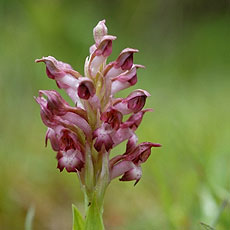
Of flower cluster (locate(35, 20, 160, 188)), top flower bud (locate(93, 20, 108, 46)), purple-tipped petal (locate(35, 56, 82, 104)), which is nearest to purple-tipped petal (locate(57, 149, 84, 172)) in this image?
flower cluster (locate(35, 20, 160, 188))

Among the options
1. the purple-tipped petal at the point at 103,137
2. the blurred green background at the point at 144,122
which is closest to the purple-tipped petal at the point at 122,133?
the purple-tipped petal at the point at 103,137

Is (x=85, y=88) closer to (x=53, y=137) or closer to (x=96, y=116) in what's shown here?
(x=96, y=116)

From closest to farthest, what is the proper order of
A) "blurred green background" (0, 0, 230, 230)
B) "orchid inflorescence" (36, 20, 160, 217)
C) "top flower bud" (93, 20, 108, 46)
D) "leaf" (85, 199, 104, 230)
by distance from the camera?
A: "leaf" (85, 199, 104, 230) < "orchid inflorescence" (36, 20, 160, 217) < "top flower bud" (93, 20, 108, 46) < "blurred green background" (0, 0, 230, 230)

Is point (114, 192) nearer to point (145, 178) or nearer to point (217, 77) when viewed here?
point (145, 178)

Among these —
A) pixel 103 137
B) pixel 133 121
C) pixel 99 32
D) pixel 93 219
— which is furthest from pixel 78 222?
pixel 99 32

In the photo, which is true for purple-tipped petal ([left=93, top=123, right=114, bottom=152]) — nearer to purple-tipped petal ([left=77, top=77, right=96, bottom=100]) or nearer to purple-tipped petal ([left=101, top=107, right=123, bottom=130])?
purple-tipped petal ([left=101, top=107, right=123, bottom=130])

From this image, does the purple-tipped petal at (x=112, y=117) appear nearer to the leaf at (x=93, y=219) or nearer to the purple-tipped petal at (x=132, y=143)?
the purple-tipped petal at (x=132, y=143)

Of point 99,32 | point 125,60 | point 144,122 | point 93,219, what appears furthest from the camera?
point 144,122
